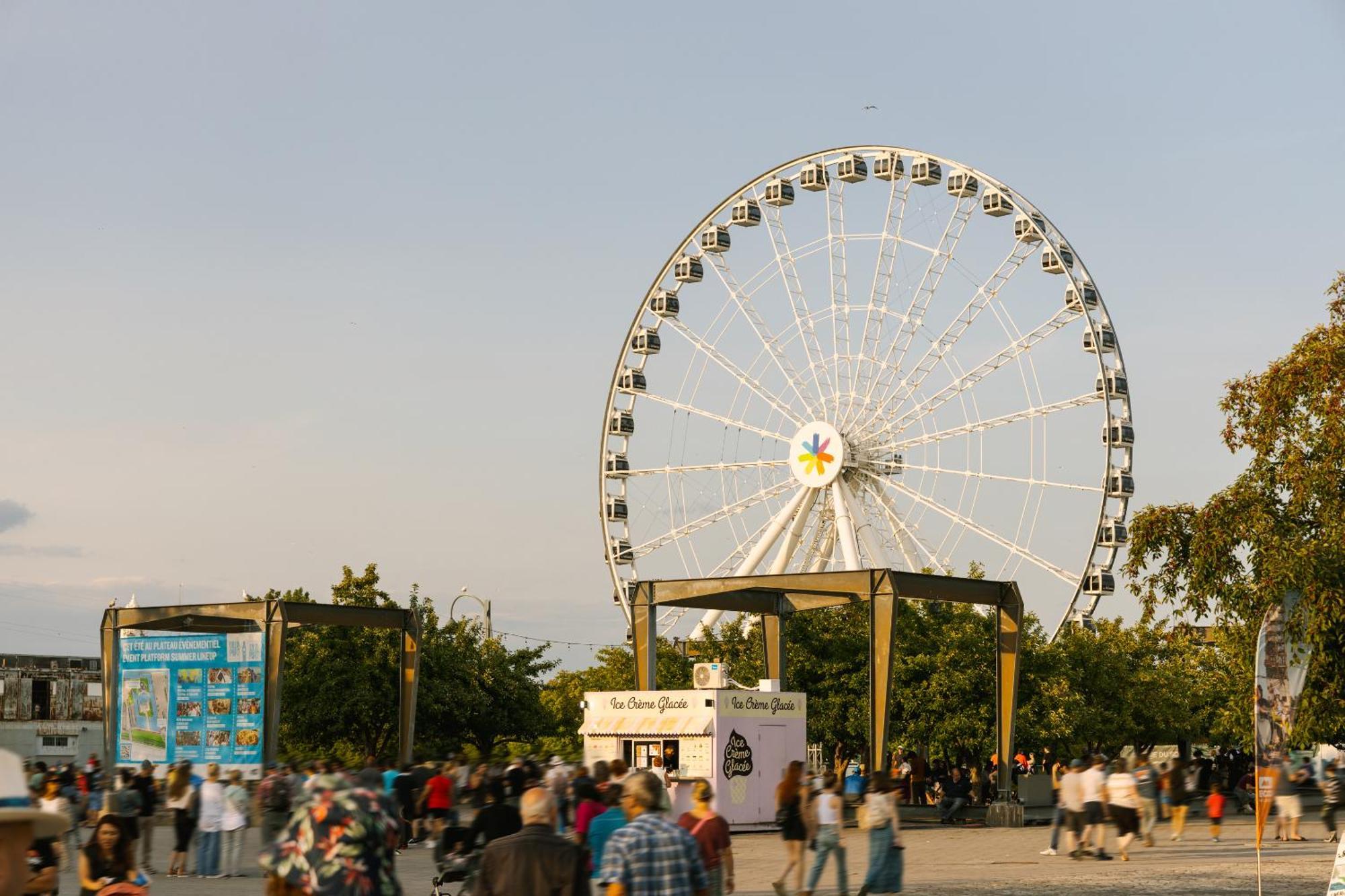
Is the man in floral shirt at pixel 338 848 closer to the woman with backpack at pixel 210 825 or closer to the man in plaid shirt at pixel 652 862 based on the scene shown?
the man in plaid shirt at pixel 652 862

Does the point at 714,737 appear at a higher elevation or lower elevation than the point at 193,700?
lower

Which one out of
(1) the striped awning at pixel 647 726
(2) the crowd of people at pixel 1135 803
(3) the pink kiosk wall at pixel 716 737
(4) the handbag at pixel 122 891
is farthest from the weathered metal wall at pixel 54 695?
(4) the handbag at pixel 122 891

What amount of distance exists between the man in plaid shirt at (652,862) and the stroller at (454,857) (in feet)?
24.9

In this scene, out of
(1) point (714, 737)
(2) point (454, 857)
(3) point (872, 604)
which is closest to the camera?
(2) point (454, 857)

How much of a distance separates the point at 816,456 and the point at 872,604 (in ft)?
42.4

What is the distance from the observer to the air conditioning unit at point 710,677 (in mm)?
35406

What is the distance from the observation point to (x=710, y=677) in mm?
35594

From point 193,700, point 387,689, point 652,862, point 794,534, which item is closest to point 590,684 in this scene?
point 387,689

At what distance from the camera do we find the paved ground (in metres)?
21.8

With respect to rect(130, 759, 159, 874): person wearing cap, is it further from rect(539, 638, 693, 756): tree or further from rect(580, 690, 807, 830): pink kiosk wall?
rect(539, 638, 693, 756): tree

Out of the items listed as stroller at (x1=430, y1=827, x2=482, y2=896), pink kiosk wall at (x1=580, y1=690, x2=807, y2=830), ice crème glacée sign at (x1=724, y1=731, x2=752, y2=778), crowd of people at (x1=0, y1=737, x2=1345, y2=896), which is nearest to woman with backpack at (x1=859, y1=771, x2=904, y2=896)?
crowd of people at (x1=0, y1=737, x2=1345, y2=896)

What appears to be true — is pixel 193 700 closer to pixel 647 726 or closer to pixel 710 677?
pixel 647 726

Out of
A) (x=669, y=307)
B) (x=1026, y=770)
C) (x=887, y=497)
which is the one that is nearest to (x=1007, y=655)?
(x=887, y=497)

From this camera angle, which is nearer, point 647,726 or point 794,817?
point 794,817
